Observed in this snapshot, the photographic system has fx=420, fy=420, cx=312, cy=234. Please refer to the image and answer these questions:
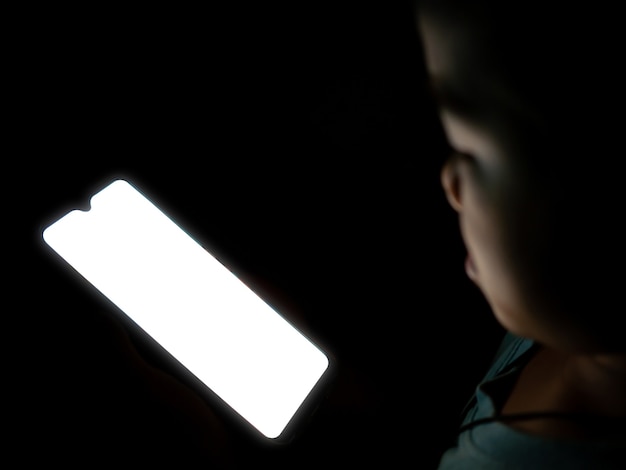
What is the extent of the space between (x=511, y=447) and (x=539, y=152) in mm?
313

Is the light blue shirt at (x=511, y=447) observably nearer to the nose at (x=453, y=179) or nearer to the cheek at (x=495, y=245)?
the cheek at (x=495, y=245)

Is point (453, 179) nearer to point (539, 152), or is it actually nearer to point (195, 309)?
point (539, 152)

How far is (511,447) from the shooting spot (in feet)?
1.38

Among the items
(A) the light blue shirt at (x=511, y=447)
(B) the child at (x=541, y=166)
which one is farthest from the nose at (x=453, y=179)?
(A) the light blue shirt at (x=511, y=447)

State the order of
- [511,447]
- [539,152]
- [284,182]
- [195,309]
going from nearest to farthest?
[539,152] < [511,447] < [195,309] < [284,182]

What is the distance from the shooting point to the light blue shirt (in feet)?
1.21

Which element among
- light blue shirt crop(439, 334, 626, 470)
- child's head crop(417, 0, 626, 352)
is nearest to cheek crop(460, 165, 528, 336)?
child's head crop(417, 0, 626, 352)

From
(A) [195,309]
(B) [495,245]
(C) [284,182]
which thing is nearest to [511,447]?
(B) [495,245]

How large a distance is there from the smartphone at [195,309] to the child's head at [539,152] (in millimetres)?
375

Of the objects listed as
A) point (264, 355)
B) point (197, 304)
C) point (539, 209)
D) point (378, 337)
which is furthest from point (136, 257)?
point (539, 209)

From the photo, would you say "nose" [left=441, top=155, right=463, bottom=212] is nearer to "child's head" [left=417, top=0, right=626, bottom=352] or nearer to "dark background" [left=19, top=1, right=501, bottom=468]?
"child's head" [left=417, top=0, right=626, bottom=352]

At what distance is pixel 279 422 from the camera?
0.59 meters

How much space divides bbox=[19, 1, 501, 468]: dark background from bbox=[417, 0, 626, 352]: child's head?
0.42m

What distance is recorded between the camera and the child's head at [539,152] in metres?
0.24
